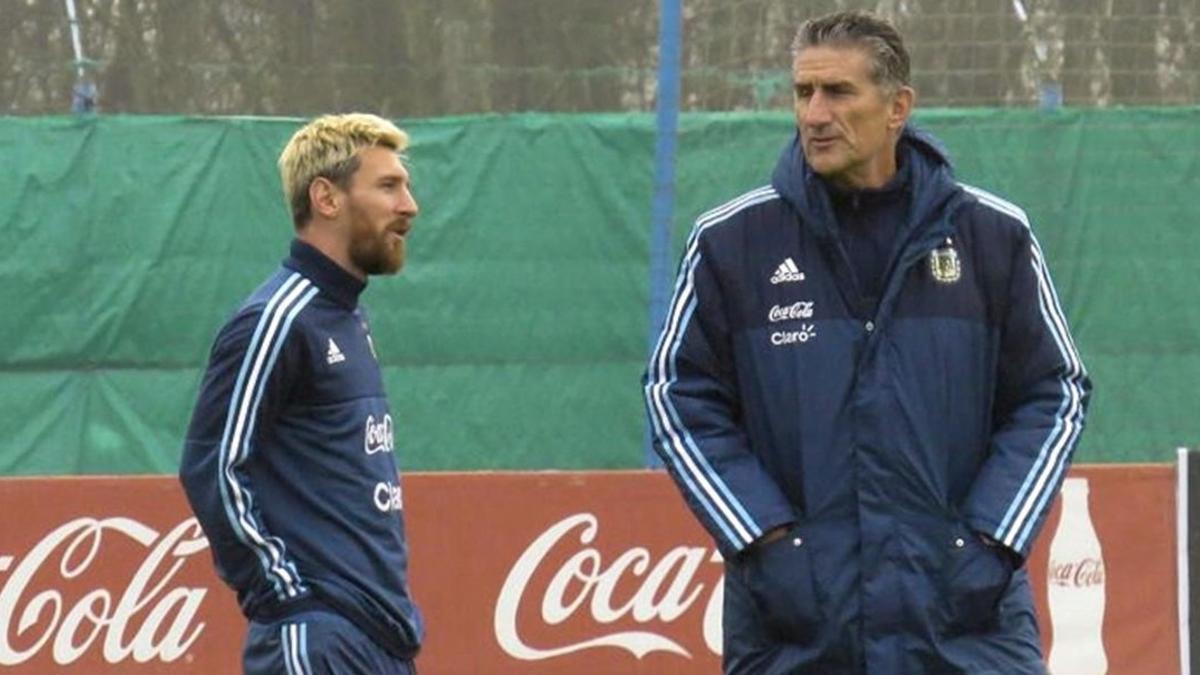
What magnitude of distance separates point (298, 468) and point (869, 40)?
1902mm

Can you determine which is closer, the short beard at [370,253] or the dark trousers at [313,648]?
the dark trousers at [313,648]

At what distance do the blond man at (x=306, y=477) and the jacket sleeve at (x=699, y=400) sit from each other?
132 cm

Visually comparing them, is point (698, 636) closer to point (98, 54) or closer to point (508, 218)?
point (508, 218)

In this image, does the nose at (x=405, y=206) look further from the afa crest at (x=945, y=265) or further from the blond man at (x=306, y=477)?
the afa crest at (x=945, y=265)

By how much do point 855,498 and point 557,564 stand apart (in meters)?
5.92

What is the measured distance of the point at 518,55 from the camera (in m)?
14.8

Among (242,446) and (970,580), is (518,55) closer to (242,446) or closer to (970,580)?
(242,446)

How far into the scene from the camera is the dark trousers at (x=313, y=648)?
6.12 metres

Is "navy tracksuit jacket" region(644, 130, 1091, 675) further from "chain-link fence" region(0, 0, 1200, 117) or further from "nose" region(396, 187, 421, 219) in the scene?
"chain-link fence" region(0, 0, 1200, 117)

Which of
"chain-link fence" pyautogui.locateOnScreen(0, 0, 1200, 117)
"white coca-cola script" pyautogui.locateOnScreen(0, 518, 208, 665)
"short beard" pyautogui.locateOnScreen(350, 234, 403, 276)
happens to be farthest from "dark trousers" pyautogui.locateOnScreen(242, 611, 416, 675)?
"chain-link fence" pyautogui.locateOnScreen(0, 0, 1200, 117)

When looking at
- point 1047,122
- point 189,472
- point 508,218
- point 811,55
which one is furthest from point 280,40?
point 811,55

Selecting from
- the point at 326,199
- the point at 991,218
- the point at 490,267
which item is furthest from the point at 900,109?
the point at 490,267

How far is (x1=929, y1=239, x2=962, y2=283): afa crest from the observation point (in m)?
4.92

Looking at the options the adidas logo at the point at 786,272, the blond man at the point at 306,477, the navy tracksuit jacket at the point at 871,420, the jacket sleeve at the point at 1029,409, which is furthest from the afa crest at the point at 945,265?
the blond man at the point at 306,477
